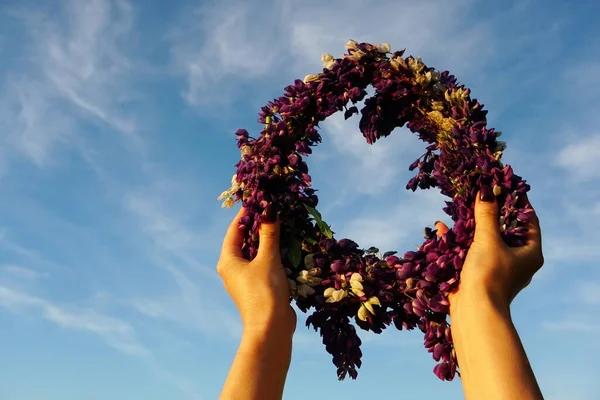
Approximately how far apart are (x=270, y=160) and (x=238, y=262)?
0.99m

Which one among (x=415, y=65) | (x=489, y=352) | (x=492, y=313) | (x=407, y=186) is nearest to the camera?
(x=489, y=352)

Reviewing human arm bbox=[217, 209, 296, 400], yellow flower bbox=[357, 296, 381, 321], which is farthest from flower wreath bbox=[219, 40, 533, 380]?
human arm bbox=[217, 209, 296, 400]

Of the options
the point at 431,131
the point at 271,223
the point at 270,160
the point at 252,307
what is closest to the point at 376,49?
the point at 431,131

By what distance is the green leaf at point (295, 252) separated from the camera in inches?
185

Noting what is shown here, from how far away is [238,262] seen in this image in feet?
14.8

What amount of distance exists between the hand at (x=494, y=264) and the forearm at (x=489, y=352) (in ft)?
0.22

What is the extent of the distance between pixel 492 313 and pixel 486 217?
2.73 feet

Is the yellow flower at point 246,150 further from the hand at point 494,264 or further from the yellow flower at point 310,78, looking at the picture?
the hand at point 494,264

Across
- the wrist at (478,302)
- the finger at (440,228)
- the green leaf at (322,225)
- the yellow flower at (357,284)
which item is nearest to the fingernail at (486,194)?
the finger at (440,228)

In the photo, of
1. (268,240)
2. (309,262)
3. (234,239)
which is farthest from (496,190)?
(234,239)

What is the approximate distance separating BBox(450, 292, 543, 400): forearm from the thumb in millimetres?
466

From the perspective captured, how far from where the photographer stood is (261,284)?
4.27m

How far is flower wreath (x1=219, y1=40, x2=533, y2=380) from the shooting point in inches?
172

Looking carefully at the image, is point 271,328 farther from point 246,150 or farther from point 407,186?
point 407,186
